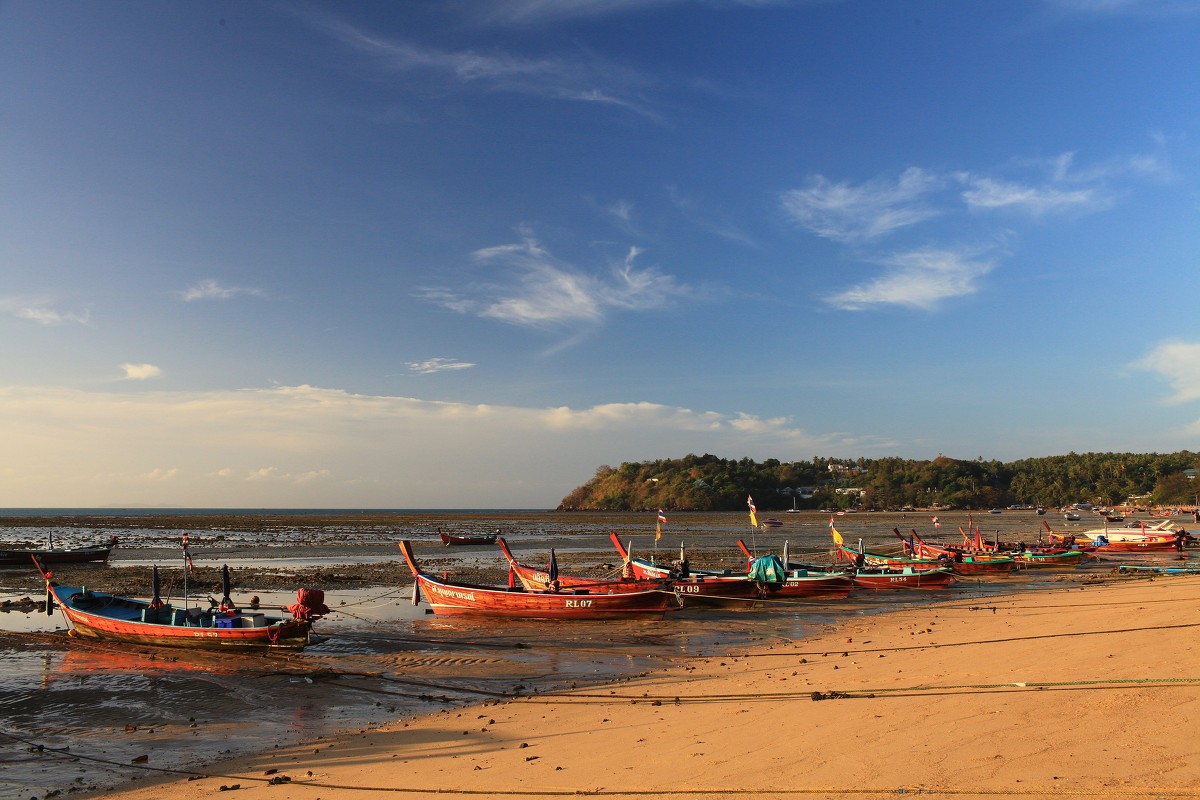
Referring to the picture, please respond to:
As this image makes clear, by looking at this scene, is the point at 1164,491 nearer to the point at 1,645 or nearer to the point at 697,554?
the point at 697,554

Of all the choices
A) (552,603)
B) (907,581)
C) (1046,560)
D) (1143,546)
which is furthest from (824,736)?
(1143,546)

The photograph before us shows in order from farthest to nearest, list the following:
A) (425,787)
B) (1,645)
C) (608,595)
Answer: (608,595)
(1,645)
(425,787)

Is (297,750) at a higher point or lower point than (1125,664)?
lower

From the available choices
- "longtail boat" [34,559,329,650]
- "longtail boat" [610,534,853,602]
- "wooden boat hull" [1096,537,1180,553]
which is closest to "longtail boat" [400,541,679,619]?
"longtail boat" [610,534,853,602]

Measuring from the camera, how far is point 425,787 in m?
8.83

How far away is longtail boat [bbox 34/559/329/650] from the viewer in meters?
19.1

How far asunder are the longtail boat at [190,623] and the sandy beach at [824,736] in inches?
325

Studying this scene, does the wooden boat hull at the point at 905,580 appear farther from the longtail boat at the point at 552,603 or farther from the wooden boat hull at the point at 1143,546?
the wooden boat hull at the point at 1143,546

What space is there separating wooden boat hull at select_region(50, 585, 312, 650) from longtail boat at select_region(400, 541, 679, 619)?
7.67 meters

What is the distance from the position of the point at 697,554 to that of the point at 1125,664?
4387 cm

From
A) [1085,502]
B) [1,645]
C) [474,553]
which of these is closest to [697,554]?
[474,553]

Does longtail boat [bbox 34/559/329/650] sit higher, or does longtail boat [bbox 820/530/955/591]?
longtail boat [bbox 34/559/329/650]

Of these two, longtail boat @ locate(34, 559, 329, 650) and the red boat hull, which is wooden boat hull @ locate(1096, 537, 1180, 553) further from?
longtail boat @ locate(34, 559, 329, 650)

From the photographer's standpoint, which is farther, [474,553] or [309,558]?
[474,553]
